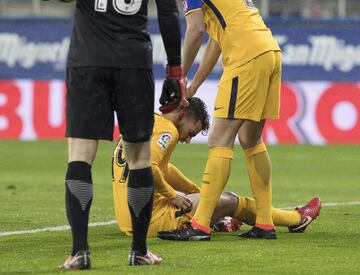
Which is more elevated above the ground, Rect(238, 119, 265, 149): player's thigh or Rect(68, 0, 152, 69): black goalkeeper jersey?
Rect(68, 0, 152, 69): black goalkeeper jersey

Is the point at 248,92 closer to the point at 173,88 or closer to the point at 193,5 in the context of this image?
the point at 193,5

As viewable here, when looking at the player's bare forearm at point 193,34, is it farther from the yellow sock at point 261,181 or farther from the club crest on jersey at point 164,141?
the yellow sock at point 261,181

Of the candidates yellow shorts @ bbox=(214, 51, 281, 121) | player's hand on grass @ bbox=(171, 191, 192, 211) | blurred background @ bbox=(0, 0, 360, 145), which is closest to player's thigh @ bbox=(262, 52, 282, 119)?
yellow shorts @ bbox=(214, 51, 281, 121)

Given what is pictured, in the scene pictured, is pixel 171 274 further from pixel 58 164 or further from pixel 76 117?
pixel 58 164

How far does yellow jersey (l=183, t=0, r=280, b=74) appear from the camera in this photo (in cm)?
777

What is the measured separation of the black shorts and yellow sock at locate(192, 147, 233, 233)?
1.42 meters

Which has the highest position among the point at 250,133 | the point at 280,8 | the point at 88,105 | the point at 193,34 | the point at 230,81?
the point at 193,34

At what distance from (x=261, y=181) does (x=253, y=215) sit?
0.28 m

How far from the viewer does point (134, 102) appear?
6289 mm

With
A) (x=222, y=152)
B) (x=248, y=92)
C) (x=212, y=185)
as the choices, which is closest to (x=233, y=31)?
(x=248, y=92)

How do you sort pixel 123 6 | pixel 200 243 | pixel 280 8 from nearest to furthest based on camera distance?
pixel 123 6
pixel 200 243
pixel 280 8

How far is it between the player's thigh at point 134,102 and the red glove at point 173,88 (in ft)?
0.48

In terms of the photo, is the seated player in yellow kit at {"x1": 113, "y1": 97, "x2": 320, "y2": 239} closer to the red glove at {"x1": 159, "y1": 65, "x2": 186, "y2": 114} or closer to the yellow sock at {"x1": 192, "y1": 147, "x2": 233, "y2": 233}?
the yellow sock at {"x1": 192, "y1": 147, "x2": 233, "y2": 233}

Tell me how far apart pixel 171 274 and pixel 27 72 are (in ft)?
53.2
